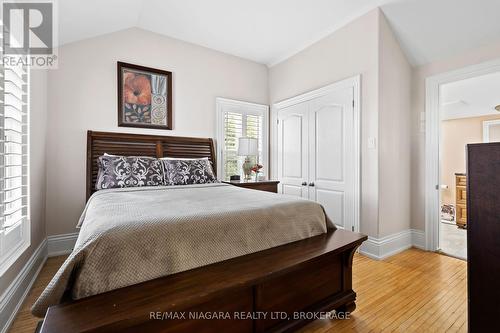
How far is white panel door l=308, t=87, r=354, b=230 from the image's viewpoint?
3129mm

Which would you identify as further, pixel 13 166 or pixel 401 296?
pixel 401 296

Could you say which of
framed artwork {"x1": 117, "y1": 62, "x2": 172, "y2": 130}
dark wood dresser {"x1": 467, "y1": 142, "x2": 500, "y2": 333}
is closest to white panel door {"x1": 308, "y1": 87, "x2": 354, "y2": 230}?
dark wood dresser {"x1": 467, "y1": 142, "x2": 500, "y2": 333}

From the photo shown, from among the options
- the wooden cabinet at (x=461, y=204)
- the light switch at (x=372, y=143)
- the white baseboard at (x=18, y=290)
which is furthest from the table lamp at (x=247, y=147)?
the wooden cabinet at (x=461, y=204)

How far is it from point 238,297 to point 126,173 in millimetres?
1976

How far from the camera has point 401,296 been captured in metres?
2.01

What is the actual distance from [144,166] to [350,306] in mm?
2376

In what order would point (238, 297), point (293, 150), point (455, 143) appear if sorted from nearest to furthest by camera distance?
point (238, 297)
point (293, 150)
point (455, 143)

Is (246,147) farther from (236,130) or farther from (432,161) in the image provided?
(432,161)

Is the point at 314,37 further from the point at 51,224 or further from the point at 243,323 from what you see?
the point at 51,224

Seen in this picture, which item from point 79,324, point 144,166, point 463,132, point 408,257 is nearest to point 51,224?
point 144,166

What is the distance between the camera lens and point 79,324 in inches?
35.5

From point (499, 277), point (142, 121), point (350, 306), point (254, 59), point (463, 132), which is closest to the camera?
point (499, 277)

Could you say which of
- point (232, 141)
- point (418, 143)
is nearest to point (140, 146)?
point (232, 141)

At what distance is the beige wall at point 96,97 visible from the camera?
9.50 feet
